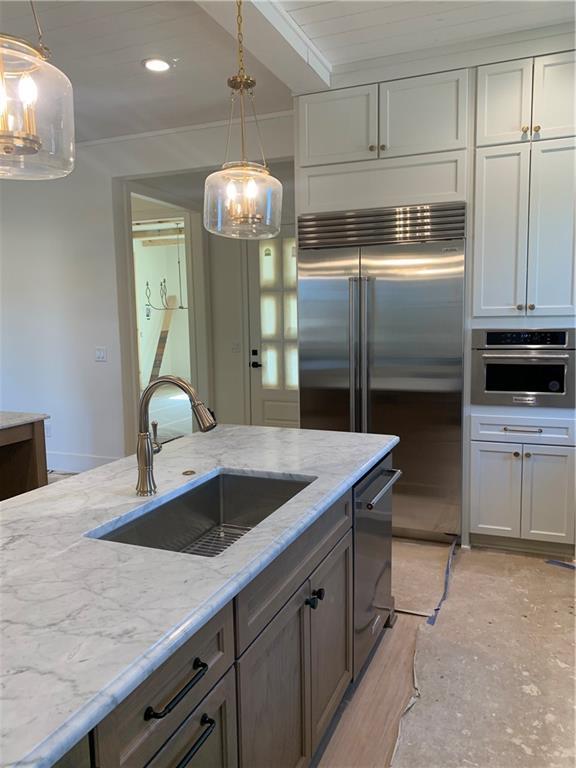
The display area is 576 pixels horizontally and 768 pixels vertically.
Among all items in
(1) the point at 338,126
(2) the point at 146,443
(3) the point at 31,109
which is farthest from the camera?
(1) the point at 338,126

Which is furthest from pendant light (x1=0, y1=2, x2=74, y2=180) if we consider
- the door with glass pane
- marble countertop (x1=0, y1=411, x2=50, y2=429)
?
the door with glass pane

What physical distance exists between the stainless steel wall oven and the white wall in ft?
9.49

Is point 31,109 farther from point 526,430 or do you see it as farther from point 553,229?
point 526,430

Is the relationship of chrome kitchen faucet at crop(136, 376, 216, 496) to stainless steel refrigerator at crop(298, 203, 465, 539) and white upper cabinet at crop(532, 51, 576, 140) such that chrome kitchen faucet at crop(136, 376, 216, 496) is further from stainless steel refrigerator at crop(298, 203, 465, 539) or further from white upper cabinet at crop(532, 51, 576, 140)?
white upper cabinet at crop(532, 51, 576, 140)

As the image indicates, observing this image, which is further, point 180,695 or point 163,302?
point 163,302

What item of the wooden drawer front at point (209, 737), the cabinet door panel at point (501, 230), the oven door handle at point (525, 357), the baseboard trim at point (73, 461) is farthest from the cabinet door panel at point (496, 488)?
the baseboard trim at point (73, 461)

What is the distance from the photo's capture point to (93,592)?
1011mm

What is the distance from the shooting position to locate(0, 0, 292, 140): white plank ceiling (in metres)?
2.54

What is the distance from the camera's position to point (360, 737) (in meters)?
1.78

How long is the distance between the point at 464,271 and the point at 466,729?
2195 millimetres

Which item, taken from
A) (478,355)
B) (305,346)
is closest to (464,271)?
(478,355)

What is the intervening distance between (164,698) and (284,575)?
46cm

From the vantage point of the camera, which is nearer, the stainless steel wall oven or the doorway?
the stainless steel wall oven

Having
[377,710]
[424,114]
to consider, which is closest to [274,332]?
[424,114]
